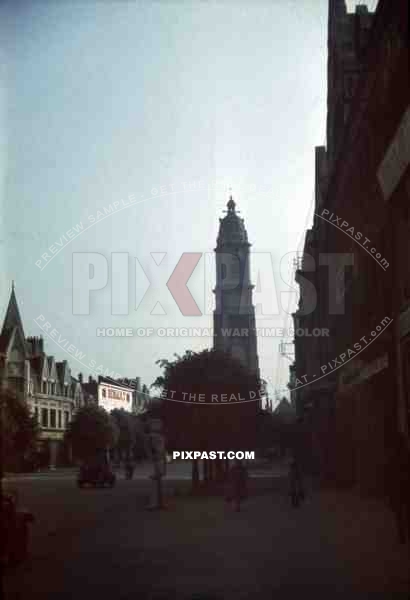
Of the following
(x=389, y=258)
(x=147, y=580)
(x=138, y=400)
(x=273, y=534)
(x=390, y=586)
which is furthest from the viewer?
(x=138, y=400)

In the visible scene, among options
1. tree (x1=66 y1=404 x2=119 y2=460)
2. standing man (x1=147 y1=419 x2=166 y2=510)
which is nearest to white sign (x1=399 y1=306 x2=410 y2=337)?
standing man (x1=147 y1=419 x2=166 y2=510)

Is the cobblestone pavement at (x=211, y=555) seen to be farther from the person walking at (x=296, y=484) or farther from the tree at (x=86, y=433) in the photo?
the tree at (x=86, y=433)

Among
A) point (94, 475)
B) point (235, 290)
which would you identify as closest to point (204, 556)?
point (94, 475)

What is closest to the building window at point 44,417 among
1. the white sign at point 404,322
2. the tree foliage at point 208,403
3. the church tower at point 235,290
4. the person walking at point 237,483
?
the tree foliage at point 208,403

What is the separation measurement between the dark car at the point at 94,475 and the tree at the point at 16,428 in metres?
14.5

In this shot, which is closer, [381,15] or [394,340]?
[381,15]

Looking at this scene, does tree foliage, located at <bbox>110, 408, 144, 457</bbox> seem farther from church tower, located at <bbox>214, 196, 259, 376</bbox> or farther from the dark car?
the dark car

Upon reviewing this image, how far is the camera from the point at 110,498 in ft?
85.3

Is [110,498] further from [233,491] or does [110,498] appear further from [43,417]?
[233,491]

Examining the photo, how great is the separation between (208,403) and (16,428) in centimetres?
586

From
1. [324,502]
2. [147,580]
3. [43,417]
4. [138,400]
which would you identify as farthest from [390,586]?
[138,400]

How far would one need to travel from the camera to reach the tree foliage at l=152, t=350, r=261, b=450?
62.8ft

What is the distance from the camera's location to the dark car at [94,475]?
108 feet

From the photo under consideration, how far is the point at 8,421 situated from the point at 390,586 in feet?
29.3
